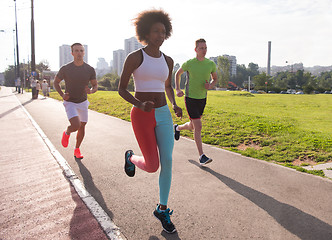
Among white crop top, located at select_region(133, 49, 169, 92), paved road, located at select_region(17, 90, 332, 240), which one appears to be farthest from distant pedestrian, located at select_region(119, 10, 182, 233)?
paved road, located at select_region(17, 90, 332, 240)

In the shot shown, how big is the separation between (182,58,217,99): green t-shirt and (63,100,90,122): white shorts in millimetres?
2001

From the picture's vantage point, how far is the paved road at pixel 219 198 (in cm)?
→ 286

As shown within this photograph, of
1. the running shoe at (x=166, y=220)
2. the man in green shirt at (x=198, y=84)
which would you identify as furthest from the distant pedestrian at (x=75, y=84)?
the running shoe at (x=166, y=220)

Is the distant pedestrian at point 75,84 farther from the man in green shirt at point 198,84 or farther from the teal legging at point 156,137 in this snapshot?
the teal legging at point 156,137

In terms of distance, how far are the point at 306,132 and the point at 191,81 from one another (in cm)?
422

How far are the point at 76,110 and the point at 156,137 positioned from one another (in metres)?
2.75

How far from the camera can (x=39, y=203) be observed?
3.50 metres

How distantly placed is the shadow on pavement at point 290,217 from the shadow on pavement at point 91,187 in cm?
177

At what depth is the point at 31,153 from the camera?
6.08m

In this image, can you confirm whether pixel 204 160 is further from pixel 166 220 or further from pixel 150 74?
pixel 150 74

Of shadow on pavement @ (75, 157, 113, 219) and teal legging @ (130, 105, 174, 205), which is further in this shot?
shadow on pavement @ (75, 157, 113, 219)

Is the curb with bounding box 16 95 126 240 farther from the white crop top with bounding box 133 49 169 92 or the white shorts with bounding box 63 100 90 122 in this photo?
the white crop top with bounding box 133 49 169 92

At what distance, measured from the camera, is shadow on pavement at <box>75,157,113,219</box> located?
133 inches

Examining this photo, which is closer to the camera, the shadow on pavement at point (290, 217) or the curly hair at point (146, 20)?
the shadow on pavement at point (290, 217)
